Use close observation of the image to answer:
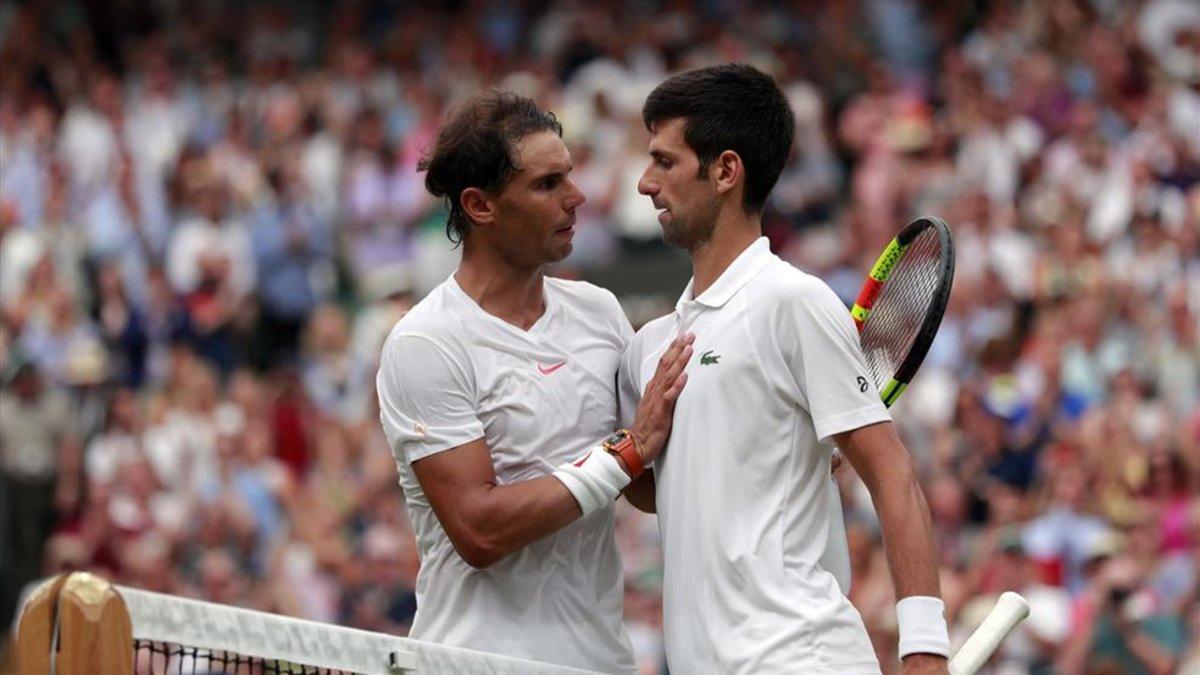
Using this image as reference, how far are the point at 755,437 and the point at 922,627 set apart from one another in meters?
0.63

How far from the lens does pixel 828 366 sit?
5.50 metres

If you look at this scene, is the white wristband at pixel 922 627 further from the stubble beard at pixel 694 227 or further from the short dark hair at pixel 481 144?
the short dark hair at pixel 481 144

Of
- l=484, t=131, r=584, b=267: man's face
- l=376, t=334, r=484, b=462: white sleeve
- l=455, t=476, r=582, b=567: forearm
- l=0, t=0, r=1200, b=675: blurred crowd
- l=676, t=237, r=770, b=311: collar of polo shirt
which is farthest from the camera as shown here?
l=0, t=0, r=1200, b=675: blurred crowd

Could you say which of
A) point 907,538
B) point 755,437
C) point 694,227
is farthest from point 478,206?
point 907,538

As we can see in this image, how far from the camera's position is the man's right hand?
5.81 meters

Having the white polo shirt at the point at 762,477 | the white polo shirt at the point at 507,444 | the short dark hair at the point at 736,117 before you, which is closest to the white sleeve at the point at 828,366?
the white polo shirt at the point at 762,477

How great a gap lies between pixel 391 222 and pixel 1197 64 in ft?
19.2

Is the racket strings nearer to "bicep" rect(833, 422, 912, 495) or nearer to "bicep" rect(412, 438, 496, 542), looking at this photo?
"bicep" rect(833, 422, 912, 495)

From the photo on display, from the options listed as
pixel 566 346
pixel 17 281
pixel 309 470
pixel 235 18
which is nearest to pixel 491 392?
pixel 566 346

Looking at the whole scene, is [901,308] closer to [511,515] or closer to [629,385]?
[629,385]

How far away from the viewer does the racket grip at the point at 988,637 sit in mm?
5832

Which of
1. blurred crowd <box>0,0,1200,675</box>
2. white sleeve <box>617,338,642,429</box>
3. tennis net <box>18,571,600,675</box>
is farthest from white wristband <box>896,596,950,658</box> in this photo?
blurred crowd <box>0,0,1200,675</box>

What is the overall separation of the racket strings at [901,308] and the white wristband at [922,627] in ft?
2.73

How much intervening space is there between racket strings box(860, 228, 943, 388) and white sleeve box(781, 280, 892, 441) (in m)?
0.39
